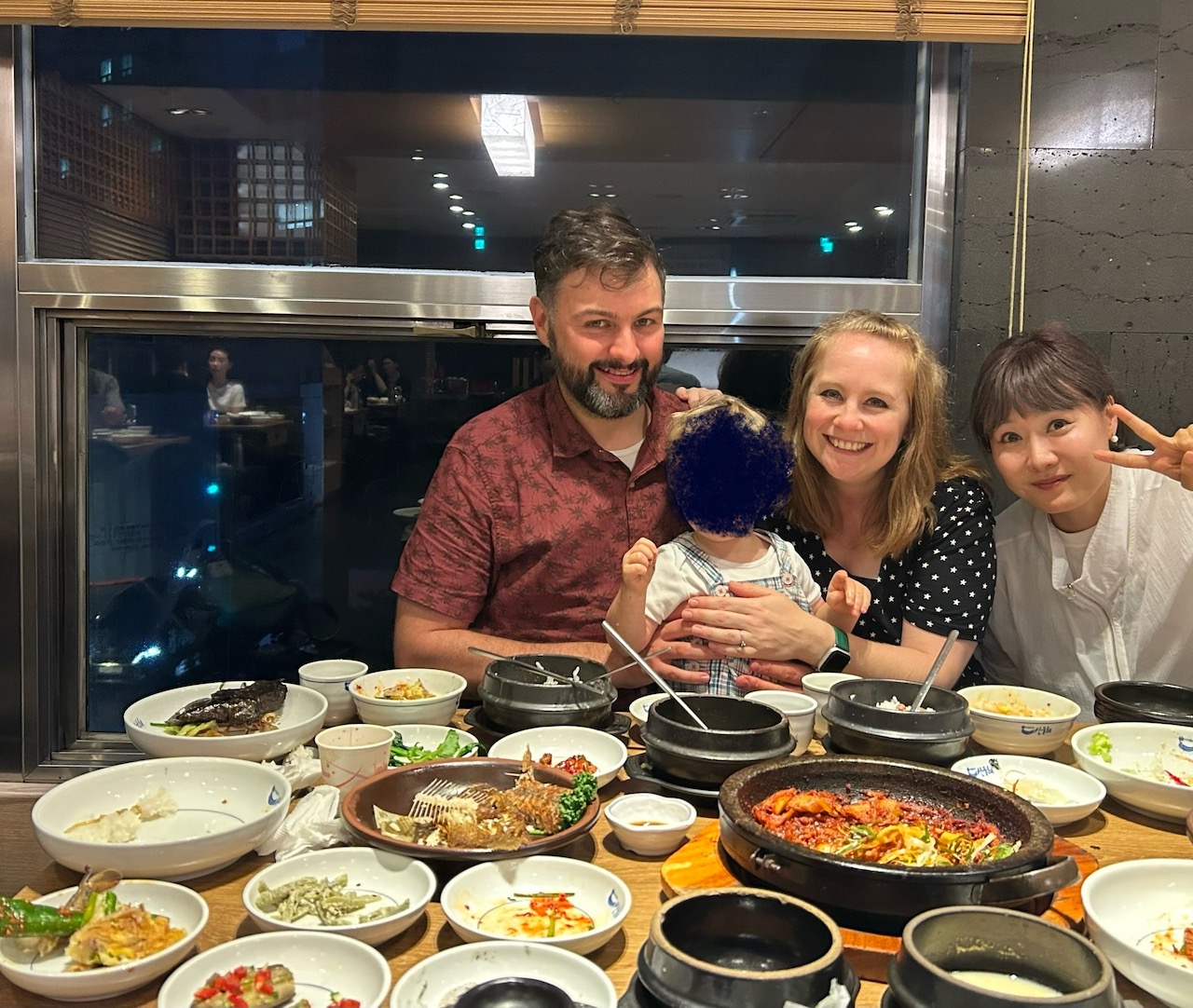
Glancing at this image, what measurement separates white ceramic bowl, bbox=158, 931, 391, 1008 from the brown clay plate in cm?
19

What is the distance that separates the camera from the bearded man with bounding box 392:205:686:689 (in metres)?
2.50

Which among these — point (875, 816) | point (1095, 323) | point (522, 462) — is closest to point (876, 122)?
point (1095, 323)

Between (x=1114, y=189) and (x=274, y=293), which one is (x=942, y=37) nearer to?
(x=1114, y=189)

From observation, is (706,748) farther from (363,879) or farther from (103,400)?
(103,400)

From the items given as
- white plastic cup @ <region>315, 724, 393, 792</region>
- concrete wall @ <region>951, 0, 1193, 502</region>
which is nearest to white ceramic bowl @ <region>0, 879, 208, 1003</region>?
white plastic cup @ <region>315, 724, 393, 792</region>

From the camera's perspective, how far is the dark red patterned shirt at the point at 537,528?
8.49 feet

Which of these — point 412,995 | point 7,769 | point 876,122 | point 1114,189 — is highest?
point 876,122

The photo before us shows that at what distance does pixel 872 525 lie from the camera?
8.55ft

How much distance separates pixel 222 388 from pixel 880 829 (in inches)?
91.6

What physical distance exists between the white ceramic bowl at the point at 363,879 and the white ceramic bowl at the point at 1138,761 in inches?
43.4

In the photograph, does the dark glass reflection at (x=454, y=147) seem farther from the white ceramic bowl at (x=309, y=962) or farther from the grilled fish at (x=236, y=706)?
the white ceramic bowl at (x=309, y=962)

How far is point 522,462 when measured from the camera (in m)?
2.63

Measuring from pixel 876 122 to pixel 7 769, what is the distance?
3218mm

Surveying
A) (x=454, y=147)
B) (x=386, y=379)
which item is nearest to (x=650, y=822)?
(x=386, y=379)
